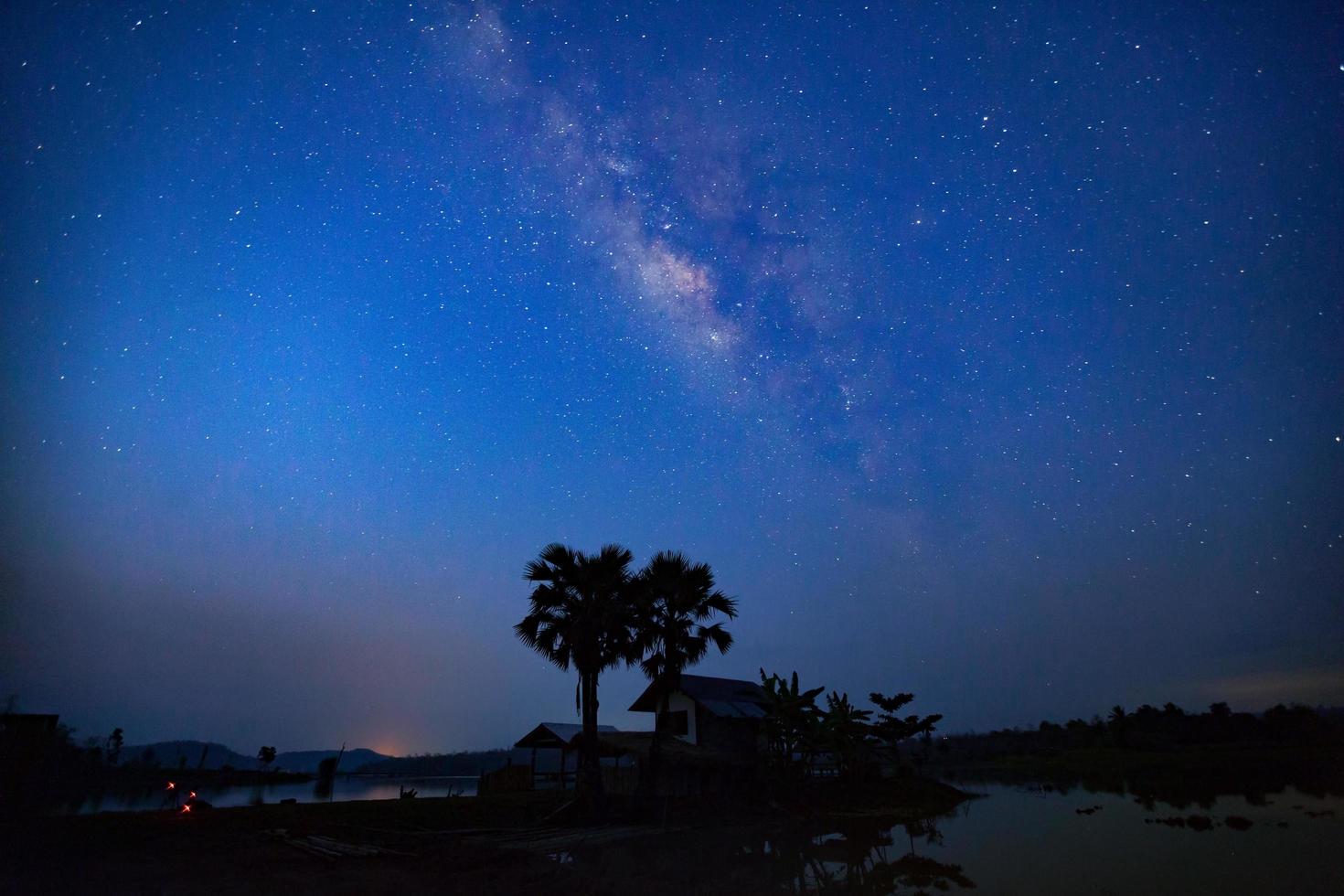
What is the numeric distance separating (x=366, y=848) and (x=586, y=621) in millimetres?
11317

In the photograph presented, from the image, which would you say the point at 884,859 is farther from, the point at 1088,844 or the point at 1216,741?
the point at 1216,741

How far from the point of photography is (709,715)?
1563 inches

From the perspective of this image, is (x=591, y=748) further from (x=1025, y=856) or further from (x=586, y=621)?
(x=1025, y=856)

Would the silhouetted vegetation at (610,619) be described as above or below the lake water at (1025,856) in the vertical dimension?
above

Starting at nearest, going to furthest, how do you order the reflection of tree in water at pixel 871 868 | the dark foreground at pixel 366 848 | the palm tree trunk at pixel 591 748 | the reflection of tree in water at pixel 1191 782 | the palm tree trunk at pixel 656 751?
the dark foreground at pixel 366 848
the reflection of tree in water at pixel 871 868
the palm tree trunk at pixel 591 748
the palm tree trunk at pixel 656 751
the reflection of tree in water at pixel 1191 782

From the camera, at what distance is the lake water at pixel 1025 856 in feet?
62.8

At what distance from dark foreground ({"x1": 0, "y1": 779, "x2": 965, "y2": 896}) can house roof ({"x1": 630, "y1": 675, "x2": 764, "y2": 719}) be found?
734cm

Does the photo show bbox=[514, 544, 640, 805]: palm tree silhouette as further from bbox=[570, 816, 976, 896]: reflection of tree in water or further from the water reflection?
the water reflection

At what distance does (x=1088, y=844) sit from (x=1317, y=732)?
292 ft

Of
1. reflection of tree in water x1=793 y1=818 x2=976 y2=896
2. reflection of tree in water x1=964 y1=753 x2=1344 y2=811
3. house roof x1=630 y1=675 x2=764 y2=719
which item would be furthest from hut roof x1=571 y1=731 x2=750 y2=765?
reflection of tree in water x1=964 y1=753 x2=1344 y2=811

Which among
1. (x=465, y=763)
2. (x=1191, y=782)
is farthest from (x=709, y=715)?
(x=465, y=763)

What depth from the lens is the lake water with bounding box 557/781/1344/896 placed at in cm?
1914

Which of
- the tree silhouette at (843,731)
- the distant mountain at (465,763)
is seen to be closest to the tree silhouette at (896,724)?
the tree silhouette at (843,731)

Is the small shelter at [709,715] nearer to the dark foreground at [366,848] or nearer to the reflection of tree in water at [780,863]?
the dark foreground at [366,848]
